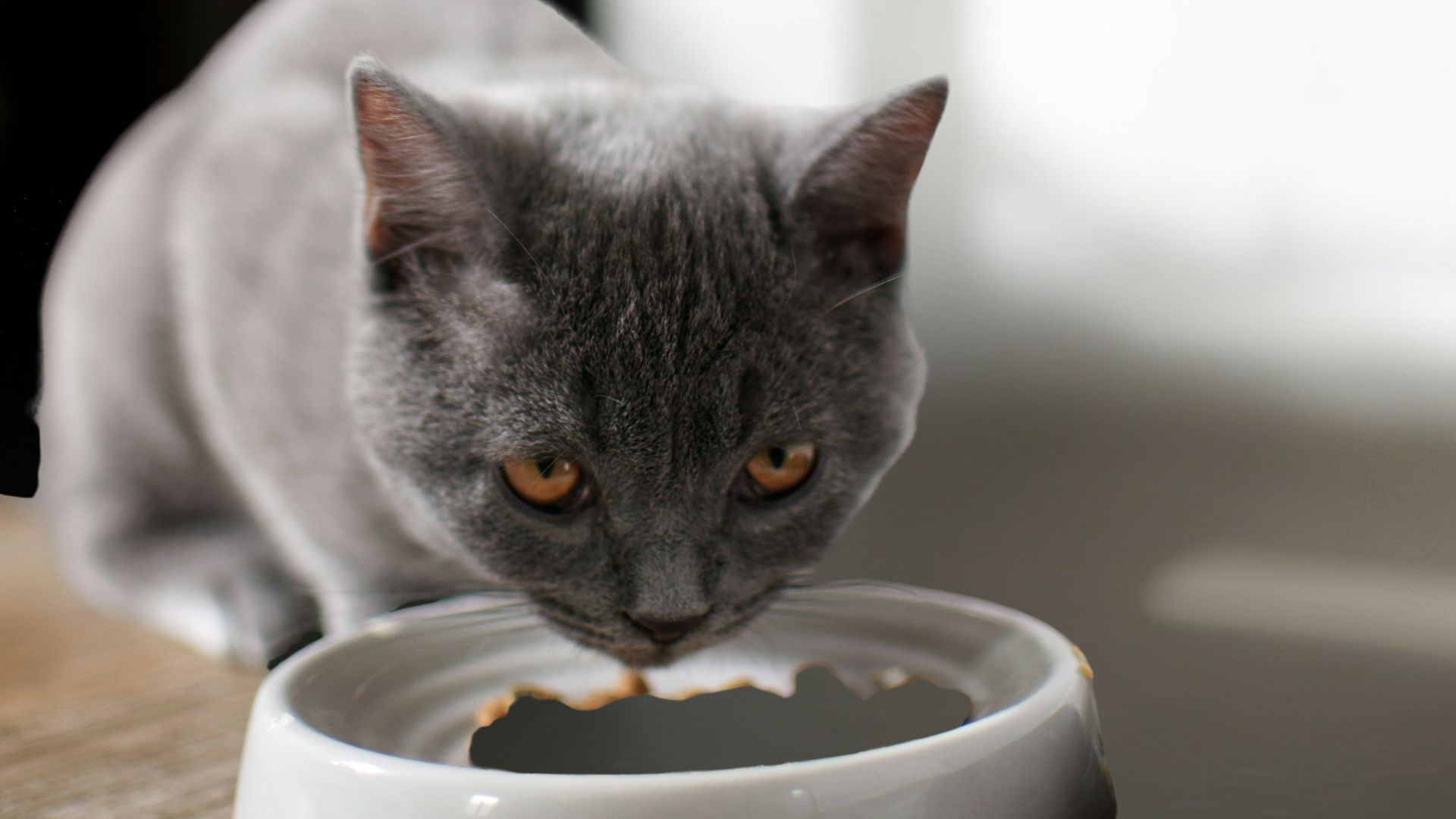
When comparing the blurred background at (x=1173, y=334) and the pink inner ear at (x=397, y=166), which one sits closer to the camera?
the pink inner ear at (x=397, y=166)

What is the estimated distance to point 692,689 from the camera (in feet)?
1.97

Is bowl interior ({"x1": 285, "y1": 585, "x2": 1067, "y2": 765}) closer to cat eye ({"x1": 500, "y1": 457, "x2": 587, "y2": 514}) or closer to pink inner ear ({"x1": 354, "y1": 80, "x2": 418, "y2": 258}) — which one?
cat eye ({"x1": 500, "y1": 457, "x2": 587, "y2": 514})

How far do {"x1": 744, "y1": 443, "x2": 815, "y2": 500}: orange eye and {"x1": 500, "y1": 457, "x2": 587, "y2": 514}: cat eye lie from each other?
3.4 inches

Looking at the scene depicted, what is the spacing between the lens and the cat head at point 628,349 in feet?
1.86

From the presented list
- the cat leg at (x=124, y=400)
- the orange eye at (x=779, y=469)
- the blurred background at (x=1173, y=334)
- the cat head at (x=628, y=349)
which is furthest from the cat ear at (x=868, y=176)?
the cat leg at (x=124, y=400)

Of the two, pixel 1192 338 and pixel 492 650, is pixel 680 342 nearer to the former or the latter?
pixel 492 650

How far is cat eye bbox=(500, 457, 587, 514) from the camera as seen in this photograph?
581 millimetres

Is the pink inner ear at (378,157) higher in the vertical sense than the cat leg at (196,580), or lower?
higher

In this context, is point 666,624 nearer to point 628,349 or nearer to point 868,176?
point 628,349

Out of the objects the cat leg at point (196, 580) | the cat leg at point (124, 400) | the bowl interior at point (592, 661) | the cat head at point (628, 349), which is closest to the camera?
the bowl interior at point (592, 661)

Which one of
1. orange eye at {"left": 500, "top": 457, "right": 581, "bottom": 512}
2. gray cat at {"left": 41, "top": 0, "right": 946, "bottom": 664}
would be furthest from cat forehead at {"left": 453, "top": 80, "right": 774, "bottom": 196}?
orange eye at {"left": 500, "top": 457, "right": 581, "bottom": 512}

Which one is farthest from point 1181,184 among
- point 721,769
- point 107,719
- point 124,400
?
point 124,400

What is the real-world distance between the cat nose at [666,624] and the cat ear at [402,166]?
0.69ft

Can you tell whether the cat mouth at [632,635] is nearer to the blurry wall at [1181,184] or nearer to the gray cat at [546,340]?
the gray cat at [546,340]
